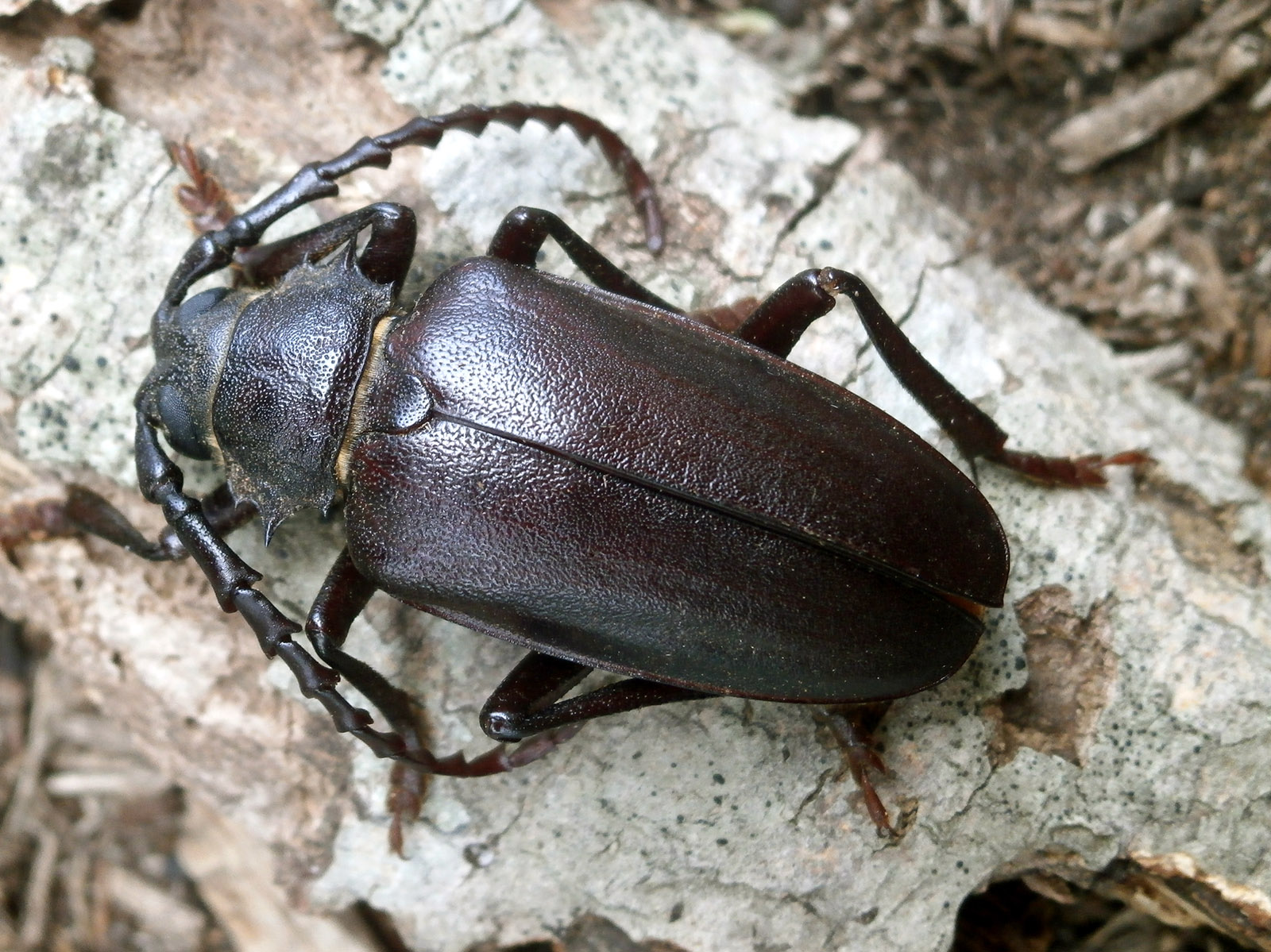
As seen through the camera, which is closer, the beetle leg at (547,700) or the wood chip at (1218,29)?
the beetle leg at (547,700)

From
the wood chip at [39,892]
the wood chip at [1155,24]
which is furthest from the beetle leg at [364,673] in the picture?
the wood chip at [1155,24]

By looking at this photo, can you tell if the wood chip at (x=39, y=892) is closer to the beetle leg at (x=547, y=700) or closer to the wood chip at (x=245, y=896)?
the wood chip at (x=245, y=896)

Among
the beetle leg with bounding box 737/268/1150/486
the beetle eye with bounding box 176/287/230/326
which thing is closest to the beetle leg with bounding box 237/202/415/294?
the beetle eye with bounding box 176/287/230/326

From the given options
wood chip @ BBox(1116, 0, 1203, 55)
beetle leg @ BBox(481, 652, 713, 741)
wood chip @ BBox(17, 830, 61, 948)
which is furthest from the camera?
wood chip @ BBox(17, 830, 61, 948)

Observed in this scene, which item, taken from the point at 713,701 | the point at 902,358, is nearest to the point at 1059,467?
the point at 902,358

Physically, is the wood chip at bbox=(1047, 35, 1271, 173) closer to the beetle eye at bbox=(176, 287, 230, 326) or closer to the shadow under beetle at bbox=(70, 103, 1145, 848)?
the shadow under beetle at bbox=(70, 103, 1145, 848)
